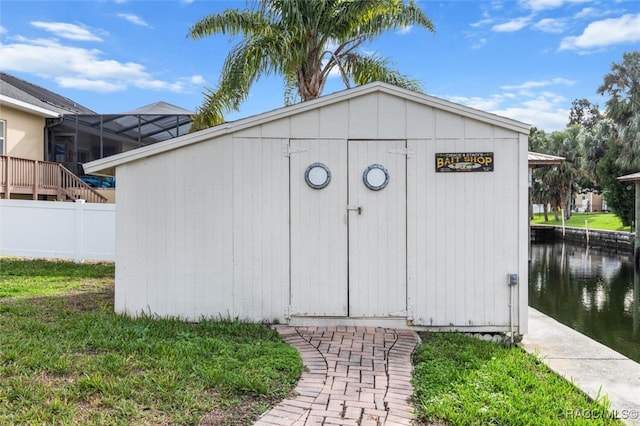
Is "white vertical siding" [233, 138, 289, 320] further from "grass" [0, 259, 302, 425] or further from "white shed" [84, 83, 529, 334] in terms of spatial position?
"grass" [0, 259, 302, 425]

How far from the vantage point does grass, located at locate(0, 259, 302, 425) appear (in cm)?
265

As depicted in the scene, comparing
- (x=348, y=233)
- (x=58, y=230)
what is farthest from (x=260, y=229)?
(x=58, y=230)

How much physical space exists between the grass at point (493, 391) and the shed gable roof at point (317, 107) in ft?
7.35

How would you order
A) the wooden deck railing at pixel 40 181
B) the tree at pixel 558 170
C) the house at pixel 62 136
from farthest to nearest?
the tree at pixel 558 170 < the house at pixel 62 136 < the wooden deck railing at pixel 40 181

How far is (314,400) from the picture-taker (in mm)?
2877

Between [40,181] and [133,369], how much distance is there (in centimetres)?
1121

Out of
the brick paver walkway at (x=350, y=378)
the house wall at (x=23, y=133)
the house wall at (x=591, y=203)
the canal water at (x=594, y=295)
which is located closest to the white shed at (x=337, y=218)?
the brick paver walkway at (x=350, y=378)

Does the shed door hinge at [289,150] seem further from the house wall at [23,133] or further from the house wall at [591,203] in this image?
the house wall at [591,203]

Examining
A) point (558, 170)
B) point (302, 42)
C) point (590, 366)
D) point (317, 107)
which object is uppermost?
point (302, 42)

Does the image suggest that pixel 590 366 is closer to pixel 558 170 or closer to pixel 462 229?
pixel 462 229

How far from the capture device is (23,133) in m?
12.8

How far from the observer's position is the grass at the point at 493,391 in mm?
2666

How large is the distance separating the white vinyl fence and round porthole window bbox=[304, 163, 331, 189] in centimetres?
618

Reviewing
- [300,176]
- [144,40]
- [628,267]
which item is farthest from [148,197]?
[628,267]
